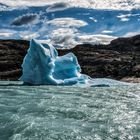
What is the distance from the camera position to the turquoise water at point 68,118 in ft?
74.2

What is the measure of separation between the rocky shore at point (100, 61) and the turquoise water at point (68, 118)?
129ft

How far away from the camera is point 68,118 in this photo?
88.0 feet

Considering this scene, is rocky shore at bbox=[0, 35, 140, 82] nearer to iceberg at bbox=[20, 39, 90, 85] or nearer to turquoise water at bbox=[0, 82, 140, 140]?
iceberg at bbox=[20, 39, 90, 85]

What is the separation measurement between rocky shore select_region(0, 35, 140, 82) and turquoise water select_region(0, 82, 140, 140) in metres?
39.5

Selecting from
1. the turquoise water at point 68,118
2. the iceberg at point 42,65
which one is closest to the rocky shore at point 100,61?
the iceberg at point 42,65

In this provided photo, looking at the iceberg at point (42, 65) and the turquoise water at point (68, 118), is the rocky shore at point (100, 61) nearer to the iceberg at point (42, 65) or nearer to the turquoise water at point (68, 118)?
the iceberg at point (42, 65)

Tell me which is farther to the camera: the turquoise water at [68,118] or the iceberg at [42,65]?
the iceberg at [42,65]

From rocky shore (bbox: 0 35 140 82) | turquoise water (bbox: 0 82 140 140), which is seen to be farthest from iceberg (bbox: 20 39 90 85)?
rocky shore (bbox: 0 35 140 82)

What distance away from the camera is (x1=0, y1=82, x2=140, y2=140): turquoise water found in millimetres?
22625

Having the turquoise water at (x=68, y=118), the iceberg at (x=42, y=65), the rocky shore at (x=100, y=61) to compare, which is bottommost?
the rocky shore at (x=100, y=61)

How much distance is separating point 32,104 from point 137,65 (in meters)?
55.7

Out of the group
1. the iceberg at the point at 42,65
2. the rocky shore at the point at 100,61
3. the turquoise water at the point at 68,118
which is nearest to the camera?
the turquoise water at the point at 68,118

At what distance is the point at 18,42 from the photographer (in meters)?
147

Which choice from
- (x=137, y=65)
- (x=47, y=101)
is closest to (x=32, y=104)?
(x=47, y=101)
